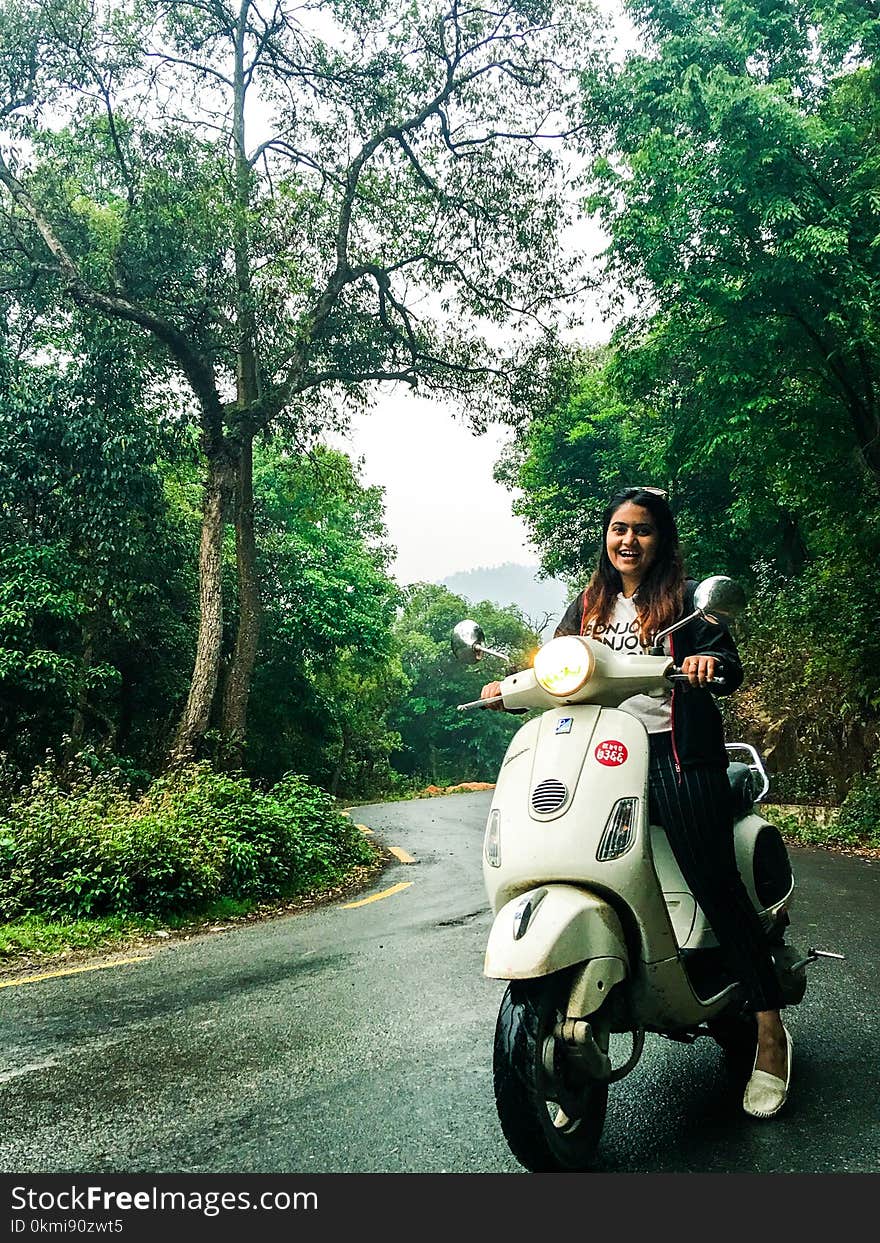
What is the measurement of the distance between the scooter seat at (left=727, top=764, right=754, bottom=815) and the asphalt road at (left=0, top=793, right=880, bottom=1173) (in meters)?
0.97

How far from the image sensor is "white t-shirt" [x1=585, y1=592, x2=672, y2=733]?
317cm

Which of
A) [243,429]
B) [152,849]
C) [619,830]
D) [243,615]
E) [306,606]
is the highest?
[243,429]

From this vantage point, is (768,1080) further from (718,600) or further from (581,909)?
(718,600)

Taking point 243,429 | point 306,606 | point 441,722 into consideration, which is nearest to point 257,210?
point 243,429

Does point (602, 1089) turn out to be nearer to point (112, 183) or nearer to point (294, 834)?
point (294, 834)

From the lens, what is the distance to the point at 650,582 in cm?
339

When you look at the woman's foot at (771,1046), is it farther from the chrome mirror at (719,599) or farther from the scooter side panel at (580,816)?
the chrome mirror at (719,599)

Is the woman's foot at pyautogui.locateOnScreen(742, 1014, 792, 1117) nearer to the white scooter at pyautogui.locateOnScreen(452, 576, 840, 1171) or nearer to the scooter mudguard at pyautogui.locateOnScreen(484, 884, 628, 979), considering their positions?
the white scooter at pyautogui.locateOnScreen(452, 576, 840, 1171)

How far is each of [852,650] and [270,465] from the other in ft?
58.6

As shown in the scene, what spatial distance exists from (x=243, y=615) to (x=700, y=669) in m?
12.5

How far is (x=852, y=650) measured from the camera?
44.1 ft

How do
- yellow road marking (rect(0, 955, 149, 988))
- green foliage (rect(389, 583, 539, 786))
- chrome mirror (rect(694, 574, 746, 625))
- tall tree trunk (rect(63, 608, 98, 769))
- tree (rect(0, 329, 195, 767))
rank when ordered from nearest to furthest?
chrome mirror (rect(694, 574, 746, 625)) < yellow road marking (rect(0, 955, 149, 988)) < tree (rect(0, 329, 195, 767)) < tall tree trunk (rect(63, 608, 98, 769)) < green foliage (rect(389, 583, 539, 786))

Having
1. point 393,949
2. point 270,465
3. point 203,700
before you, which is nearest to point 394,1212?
point 393,949

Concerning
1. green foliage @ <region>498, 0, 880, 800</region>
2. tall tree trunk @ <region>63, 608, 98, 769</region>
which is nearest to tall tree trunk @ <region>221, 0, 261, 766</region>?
tall tree trunk @ <region>63, 608, 98, 769</region>
